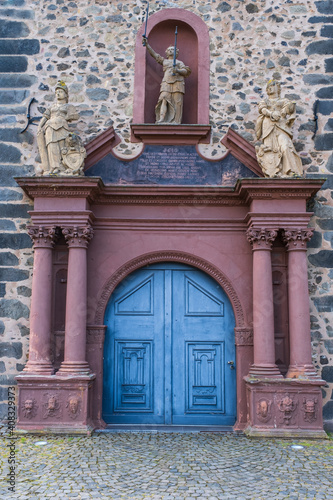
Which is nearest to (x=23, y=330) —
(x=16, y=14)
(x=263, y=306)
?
(x=263, y=306)

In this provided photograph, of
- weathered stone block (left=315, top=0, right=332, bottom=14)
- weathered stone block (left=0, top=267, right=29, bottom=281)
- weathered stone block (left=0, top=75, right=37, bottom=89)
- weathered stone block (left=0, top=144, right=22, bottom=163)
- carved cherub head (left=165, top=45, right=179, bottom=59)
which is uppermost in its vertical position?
weathered stone block (left=315, top=0, right=332, bottom=14)

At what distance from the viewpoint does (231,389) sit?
723 cm

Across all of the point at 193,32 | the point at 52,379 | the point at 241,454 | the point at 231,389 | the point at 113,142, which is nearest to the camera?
the point at 241,454

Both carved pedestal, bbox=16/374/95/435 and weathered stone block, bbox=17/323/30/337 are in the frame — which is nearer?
carved pedestal, bbox=16/374/95/435

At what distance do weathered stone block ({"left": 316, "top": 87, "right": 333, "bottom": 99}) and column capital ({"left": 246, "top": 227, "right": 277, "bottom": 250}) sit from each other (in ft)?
8.34

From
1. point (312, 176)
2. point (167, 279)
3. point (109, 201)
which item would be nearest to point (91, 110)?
point (109, 201)

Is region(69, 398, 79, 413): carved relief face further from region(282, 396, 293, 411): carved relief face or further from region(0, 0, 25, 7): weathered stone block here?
region(0, 0, 25, 7): weathered stone block

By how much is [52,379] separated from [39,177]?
9.30 ft

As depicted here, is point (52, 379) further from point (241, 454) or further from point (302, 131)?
point (302, 131)

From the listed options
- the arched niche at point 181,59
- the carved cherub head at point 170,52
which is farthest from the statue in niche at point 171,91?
the arched niche at point 181,59

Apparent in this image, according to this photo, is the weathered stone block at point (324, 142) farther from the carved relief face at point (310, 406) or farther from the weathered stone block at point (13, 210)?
the weathered stone block at point (13, 210)

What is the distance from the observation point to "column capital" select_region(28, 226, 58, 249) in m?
7.04

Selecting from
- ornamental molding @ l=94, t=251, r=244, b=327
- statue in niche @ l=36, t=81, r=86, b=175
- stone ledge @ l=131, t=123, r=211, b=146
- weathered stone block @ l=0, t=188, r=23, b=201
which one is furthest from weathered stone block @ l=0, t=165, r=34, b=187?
ornamental molding @ l=94, t=251, r=244, b=327

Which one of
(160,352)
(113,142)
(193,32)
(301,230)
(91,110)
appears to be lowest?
(160,352)
